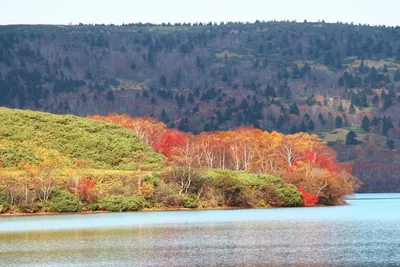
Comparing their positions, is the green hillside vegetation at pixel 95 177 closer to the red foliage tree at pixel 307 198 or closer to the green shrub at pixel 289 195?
the green shrub at pixel 289 195

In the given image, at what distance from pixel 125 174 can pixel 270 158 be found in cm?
2990

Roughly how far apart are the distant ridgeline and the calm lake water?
6509mm

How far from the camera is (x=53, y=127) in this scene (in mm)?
118438

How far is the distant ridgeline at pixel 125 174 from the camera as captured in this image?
9444cm

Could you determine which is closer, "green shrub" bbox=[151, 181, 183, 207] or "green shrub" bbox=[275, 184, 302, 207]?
"green shrub" bbox=[151, 181, 183, 207]

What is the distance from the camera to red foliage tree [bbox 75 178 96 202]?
309 feet

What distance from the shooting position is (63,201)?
93688 mm

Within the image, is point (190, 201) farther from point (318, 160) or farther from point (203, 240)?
point (203, 240)

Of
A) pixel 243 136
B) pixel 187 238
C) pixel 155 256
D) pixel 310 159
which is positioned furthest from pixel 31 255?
pixel 243 136

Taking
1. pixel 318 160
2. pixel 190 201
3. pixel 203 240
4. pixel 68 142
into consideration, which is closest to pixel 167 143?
pixel 318 160

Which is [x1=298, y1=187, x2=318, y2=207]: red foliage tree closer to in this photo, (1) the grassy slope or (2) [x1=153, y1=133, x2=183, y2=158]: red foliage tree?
(1) the grassy slope

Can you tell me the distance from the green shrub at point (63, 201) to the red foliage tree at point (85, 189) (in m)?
0.69

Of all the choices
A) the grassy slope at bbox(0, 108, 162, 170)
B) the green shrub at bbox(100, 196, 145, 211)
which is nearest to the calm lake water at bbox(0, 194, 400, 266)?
the green shrub at bbox(100, 196, 145, 211)

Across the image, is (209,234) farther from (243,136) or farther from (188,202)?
(243,136)
